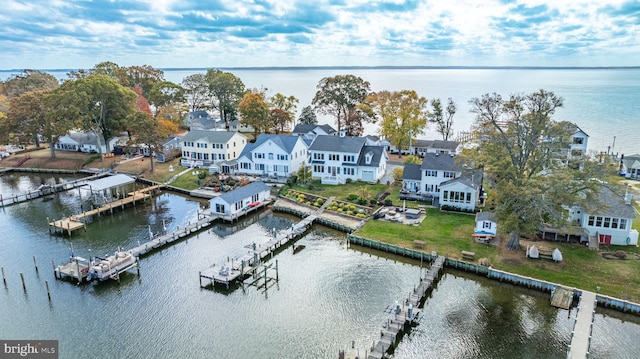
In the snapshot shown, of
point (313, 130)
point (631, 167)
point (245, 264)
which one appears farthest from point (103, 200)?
point (631, 167)

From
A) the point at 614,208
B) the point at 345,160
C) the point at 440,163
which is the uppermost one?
the point at 440,163

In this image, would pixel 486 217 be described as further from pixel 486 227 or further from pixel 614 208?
pixel 614 208

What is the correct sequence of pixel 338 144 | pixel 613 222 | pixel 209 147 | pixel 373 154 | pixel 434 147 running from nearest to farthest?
1. pixel 613 222
2. pixel 373 154
3. pixel 338 144
4. pixel 209 147
5. pixel 434 147

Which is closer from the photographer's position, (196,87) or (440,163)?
(440,163)

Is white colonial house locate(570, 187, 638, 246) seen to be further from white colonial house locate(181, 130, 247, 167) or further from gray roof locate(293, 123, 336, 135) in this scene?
gray roof locate(293, 123, 336, 135)

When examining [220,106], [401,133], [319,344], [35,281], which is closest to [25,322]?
[35,281]

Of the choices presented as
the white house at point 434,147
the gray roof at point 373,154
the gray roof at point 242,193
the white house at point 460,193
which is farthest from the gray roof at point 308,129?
the white house at point 460,193

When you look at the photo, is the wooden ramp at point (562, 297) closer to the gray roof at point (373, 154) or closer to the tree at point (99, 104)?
the gray roof at point (373, 154)

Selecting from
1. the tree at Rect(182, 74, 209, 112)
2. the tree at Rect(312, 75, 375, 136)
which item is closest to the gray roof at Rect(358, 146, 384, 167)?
the tree at Rect(312, 75, 375, 136)
